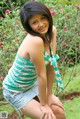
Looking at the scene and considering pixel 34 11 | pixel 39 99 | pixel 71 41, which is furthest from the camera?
pixel 71 41

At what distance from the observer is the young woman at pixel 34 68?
2.38 metres

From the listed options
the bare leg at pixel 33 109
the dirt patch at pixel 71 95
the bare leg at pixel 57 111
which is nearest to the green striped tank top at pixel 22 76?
the bare leg at pixel 33 109

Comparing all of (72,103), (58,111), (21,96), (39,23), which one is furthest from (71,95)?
(39,23)

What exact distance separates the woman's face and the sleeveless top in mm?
166

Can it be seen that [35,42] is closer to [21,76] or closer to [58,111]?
[21,76]

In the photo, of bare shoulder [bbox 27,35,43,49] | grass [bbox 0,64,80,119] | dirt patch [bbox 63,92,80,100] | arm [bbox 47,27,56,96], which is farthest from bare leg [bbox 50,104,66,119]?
dirt patch [bbox 63,92,80,100]

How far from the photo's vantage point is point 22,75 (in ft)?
8.18

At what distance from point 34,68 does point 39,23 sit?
32 cm

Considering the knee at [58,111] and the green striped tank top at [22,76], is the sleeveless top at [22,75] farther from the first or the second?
the knee at [58,111]

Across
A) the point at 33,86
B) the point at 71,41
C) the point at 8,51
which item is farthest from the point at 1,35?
the point at 33,86

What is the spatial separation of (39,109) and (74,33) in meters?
2.91

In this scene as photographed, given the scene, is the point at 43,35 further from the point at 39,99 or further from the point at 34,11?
the point at 39,99

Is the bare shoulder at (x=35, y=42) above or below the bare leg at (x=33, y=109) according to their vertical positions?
above

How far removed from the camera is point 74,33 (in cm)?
523
